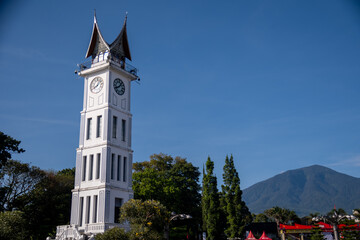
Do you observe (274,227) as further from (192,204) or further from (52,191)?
(52,191)

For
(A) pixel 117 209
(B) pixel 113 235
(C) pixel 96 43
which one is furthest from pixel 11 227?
(C) pixel 96 43

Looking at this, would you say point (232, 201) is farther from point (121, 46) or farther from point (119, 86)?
point (121, 46)

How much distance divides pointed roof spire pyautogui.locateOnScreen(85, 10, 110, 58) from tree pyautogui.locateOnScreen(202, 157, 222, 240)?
824 inches

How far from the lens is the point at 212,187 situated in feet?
164

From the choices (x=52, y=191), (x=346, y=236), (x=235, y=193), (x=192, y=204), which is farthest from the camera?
(x=192, y=204)

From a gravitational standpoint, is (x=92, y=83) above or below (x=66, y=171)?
above

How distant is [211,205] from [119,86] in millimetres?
19810

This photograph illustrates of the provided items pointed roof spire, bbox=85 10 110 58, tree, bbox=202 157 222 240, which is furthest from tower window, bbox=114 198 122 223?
pointed roof spire, bbox=85 10 110 58

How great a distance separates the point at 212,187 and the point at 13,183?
91.6 feet

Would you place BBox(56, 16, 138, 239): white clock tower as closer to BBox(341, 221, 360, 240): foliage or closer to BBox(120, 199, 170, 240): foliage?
BBox(120, 199, 170, 240): foliage

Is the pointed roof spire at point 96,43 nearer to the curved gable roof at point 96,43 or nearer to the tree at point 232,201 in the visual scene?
the curved gable roof at point 96,43

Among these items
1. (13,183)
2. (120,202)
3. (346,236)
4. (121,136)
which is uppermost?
(121,136)

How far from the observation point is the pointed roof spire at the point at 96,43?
47888mm

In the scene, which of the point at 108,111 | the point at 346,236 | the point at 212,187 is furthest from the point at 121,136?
the point at 346,236
